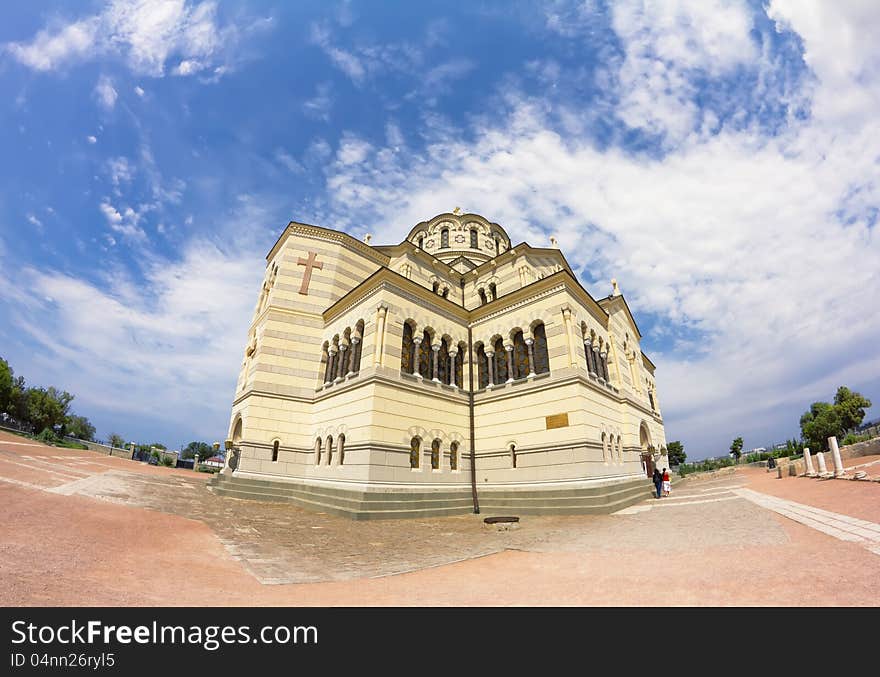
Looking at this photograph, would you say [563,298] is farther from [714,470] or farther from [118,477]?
[714,470]

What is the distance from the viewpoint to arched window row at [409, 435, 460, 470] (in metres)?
15.1

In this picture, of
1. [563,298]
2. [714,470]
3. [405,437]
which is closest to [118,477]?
[405,437]

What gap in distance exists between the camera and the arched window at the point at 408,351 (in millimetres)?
16344

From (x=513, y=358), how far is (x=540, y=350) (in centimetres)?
135

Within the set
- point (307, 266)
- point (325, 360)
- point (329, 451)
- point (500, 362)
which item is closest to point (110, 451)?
point (325, 360)

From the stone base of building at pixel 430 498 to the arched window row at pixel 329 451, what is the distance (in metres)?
1.08

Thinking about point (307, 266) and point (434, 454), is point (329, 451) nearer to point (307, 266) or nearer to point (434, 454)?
point (434, 454)

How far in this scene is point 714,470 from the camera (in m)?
38.3

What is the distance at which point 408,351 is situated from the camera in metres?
16.7

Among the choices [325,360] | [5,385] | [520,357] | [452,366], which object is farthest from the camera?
[5,385]

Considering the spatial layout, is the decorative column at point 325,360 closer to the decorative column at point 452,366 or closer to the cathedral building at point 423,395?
the cathedral building at point 423,395

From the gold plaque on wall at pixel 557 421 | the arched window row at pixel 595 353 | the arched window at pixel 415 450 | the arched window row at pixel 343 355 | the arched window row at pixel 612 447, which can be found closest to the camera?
the gold plaque on wall at pixel 557 421

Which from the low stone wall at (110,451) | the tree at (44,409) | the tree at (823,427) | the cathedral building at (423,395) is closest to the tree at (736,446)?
the tree at (823,427)
